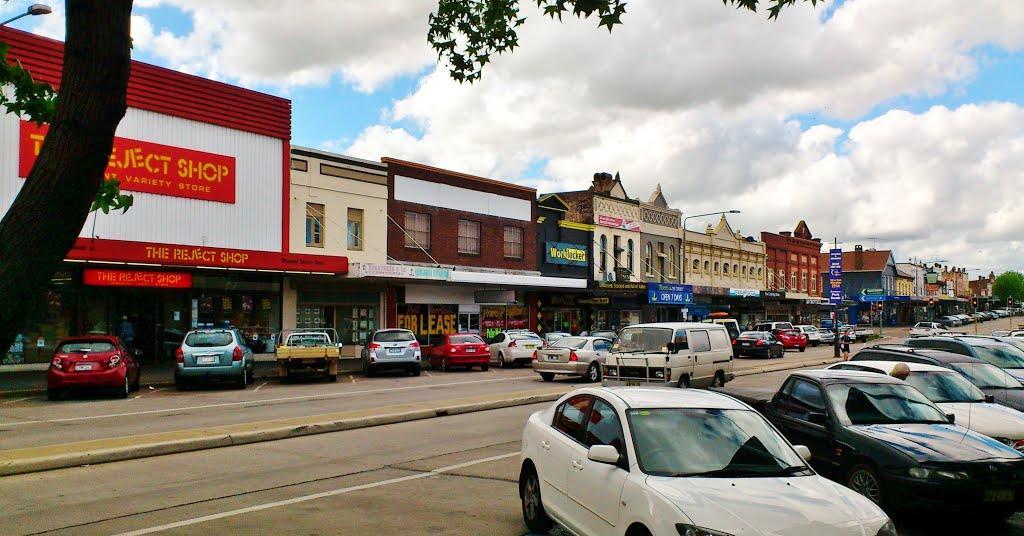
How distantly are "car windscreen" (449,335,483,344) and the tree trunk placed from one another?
26.8 metres

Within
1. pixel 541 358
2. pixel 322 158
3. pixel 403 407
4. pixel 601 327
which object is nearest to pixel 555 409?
pixel 403 407

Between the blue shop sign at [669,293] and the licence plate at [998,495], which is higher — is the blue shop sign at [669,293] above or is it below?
above

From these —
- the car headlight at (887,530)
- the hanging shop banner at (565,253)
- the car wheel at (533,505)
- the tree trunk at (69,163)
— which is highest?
the hanging shop banner at (565,253)

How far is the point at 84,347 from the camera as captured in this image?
19.5 meters

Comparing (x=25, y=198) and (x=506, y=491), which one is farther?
(x=506, y=491)

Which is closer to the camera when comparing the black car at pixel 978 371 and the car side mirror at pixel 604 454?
the car side mirror at pixel 604 454

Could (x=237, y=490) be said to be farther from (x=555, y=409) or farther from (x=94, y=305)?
(x=94, y=305)

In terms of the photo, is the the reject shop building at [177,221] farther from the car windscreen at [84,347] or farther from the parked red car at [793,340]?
the parked red car at [793,340]

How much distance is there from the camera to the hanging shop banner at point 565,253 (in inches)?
1778

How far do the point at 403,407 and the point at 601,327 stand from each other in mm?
32866

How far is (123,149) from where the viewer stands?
26.7 m

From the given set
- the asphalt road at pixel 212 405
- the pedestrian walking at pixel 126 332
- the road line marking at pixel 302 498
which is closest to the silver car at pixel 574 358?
the asphalt road at pixel 212 405

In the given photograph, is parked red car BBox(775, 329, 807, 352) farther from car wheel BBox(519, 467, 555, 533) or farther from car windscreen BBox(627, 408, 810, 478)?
car windscreen BBox(627, 408, 810, 478)

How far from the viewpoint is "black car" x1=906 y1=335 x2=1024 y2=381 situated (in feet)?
55.6
